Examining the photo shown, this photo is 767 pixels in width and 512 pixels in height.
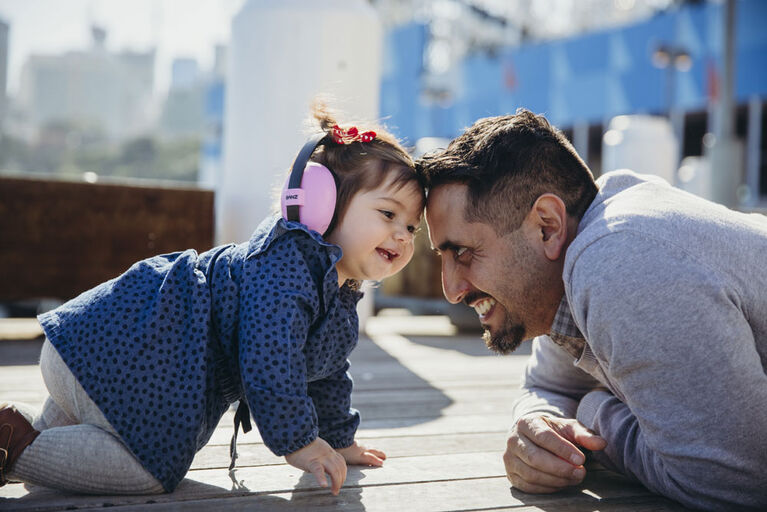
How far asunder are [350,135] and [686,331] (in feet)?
2.99

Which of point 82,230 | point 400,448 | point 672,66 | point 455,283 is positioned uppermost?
point 672,66

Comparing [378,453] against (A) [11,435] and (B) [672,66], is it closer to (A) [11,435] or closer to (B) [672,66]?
(A) [11,435]

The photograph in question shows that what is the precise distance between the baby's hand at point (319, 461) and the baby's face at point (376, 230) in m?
0.47

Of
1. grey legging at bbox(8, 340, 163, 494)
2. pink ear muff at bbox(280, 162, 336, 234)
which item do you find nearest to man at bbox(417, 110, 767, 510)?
pink ear muff at bbox(280, 162, 336, 234)

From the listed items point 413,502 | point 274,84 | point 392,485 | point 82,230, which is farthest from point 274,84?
point 413,502

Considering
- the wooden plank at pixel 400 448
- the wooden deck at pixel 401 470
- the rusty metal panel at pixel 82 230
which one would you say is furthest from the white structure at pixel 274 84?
the wooden plank at pixel 400 448

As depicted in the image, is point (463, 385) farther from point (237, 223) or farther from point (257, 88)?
point (257, 88)

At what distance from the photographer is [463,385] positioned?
119 inches

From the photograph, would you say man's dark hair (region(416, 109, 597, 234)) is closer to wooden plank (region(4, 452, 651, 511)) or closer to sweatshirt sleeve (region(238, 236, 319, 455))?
sweatshirt sleeve (region(238, 236, 319, 455))

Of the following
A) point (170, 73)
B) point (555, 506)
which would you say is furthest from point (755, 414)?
point (170, 73)

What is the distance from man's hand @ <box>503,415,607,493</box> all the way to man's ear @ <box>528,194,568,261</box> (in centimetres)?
39

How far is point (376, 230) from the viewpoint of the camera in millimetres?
1832

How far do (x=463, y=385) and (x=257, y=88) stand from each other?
6.88 ft

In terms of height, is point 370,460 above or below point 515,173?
below
